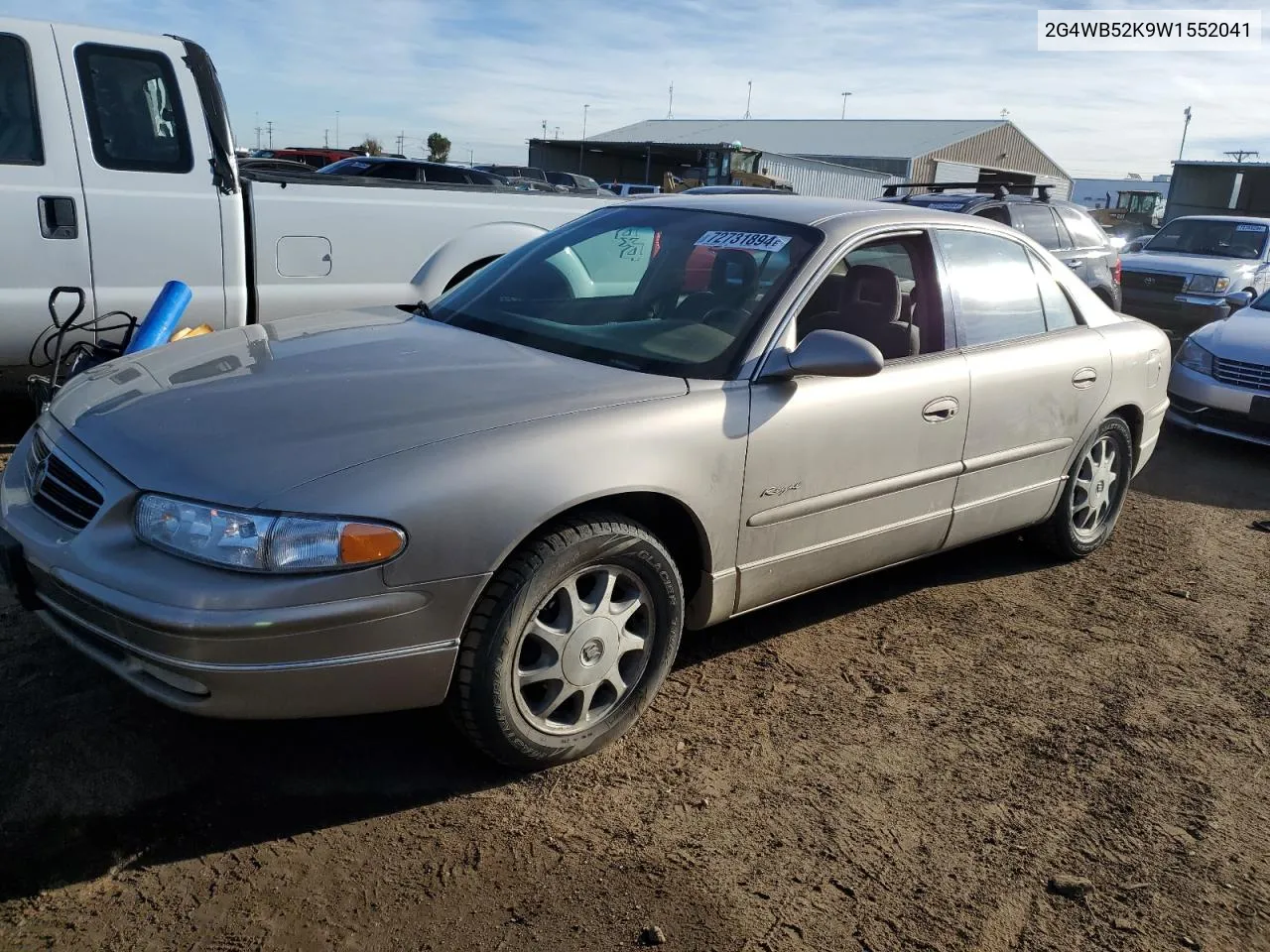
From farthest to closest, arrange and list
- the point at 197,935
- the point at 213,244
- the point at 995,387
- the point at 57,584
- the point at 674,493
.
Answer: the point at 213,244 < the point at 995,387 < the point at 674,493 < the point at 57,584 < the point at 197,935

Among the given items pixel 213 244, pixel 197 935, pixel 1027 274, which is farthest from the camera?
pixel 213 244

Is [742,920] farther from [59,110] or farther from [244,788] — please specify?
[59,110]

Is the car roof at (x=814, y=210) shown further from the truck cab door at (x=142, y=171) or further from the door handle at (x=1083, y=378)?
the truck cab door at (x=142, y=171)

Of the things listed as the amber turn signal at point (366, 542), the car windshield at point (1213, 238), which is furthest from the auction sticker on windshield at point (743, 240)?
the car windshield at point (1213, 238)

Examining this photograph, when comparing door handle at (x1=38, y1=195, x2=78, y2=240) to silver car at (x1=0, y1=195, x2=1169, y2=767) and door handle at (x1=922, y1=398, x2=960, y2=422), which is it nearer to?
silver car at (x1=0, y1=195, x2=1169, y2=767)

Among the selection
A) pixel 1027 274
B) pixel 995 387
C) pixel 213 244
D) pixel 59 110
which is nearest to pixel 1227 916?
pixel 995 387

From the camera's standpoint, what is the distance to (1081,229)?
1145 centimetres

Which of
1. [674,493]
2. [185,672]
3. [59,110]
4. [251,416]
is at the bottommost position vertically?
[185,672]

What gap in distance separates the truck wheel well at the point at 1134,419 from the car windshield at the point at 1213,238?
9.18 m

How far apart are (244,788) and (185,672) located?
526mm

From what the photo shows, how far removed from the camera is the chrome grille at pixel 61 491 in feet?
8.89

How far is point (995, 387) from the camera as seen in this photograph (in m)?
4.03

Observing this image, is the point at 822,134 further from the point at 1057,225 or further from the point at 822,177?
the point at 1057,225

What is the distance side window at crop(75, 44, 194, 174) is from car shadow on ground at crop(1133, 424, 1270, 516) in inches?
233
